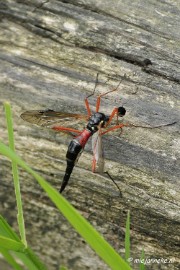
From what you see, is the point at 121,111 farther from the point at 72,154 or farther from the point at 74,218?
the point at 74,218

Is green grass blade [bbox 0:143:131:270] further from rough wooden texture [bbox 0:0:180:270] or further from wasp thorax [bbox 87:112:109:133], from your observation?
wasp thorax [bbox 87:112:109:133]

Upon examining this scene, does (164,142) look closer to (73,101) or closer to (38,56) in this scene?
(73,101)

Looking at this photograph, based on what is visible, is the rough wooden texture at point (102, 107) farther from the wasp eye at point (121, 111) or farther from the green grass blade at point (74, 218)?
the green grass blade at point (74, 218)

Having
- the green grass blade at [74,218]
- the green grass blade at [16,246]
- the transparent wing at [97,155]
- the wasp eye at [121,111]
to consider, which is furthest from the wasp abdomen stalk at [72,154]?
the green grass blade at [74,218]

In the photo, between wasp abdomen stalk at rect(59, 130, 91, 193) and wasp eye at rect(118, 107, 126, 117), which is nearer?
wasp abdomen stalk at rect(59, 130, 91, 193)

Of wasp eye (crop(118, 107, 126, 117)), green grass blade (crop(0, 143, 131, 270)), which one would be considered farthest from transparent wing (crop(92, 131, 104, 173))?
green grass blade (crop(0, 143, 131, 270))

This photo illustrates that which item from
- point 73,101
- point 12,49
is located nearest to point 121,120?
point 73,101
